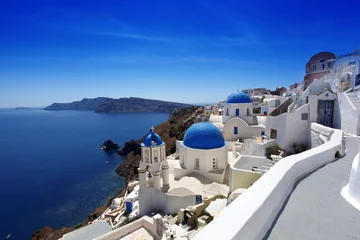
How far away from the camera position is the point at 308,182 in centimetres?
358

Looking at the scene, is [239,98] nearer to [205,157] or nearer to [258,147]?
[258,147]

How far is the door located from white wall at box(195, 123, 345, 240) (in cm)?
776

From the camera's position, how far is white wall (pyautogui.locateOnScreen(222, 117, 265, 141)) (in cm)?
1846

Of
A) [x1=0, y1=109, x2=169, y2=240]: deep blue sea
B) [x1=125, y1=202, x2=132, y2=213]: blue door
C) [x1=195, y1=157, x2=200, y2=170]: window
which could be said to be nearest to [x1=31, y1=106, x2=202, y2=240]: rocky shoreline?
[x1=0, y1=109, x2=169, y2=240]: deep blue sea

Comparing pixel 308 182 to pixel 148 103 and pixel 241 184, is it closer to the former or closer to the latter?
pixel 241 184

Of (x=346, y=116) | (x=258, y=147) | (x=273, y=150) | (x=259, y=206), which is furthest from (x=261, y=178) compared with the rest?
(x=258, y=147)

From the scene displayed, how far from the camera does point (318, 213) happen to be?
2.60 meters

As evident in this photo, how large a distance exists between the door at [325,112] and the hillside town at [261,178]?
0.14ft

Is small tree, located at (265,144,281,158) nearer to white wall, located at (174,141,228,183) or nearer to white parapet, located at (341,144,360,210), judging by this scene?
white wall, located at (174,141,228,183)

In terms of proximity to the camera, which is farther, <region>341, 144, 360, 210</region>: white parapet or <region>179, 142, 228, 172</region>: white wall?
<region>179, 142, 228, 172</region>: white wall

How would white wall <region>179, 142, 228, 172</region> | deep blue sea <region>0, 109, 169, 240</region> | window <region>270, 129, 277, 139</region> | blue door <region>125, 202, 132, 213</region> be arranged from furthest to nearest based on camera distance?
1. deep blue sea <region>0, 109, 169, 240</region>
2. blue door <region>125, 202, 132, 213</region>
3. white wall <region>179, 142, 228, 172</region>
4. window <region>270, 129, 277, 139</region>

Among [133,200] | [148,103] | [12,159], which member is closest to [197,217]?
[133,200]

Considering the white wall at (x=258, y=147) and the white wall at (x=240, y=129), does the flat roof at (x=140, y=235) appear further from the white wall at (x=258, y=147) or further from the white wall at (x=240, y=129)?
the white wall at (x=240, y=129)

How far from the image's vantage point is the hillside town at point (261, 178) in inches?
92.2
